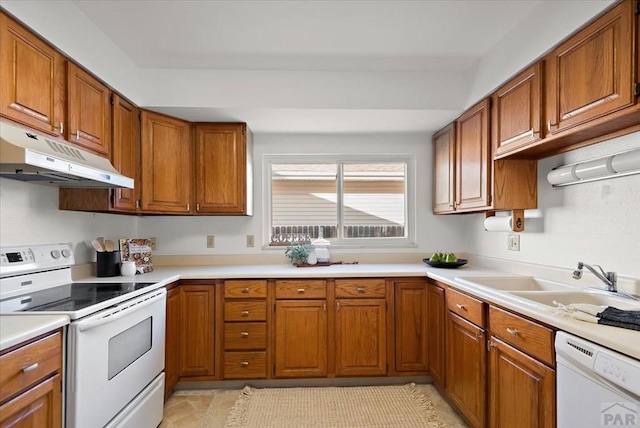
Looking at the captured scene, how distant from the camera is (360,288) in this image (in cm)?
258

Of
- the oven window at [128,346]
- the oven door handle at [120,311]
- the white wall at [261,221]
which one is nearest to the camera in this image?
the oven door handle at [120,311]

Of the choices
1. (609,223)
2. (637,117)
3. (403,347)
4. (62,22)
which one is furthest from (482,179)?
(62,22)

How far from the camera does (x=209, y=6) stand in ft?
5.90

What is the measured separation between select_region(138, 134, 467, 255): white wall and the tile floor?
1.14m

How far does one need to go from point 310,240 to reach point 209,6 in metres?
2.02

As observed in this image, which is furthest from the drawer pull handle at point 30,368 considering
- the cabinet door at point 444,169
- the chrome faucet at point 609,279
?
the cabinet door at point 444,169

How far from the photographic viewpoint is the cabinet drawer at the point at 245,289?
8.29 feet

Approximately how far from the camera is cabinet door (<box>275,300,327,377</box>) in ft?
8.34

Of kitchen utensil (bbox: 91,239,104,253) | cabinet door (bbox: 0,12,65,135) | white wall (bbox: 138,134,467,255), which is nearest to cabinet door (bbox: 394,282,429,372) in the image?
white wall (bbox: 138,134,467,255)

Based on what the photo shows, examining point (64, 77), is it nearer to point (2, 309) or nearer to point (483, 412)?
point (2, 309)

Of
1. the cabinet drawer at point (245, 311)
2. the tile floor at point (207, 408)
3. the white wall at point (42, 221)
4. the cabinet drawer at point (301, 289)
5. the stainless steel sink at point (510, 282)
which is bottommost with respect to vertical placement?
the tile floor at point (207, 408)

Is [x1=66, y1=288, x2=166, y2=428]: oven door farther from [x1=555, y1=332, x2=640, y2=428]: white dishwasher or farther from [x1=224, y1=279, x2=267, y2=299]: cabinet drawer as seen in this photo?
[x1=555, y1=332, x2=640, y2=428]: white dishwasher

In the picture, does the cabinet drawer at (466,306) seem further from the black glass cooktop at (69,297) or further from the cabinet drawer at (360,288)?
the black glass cooktop at (69,297)

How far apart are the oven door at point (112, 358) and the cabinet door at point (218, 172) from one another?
0.87 metres
